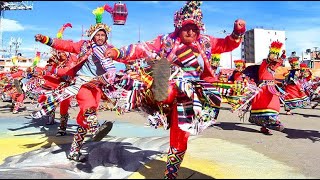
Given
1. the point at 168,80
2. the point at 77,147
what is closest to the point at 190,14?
the point at 168,80

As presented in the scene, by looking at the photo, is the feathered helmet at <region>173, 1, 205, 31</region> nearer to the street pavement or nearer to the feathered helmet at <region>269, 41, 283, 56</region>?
the street pavement

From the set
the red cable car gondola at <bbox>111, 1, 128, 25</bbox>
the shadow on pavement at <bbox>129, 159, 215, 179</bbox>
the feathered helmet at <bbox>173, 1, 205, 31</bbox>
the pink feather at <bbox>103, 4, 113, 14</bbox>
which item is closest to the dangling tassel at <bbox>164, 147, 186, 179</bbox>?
the shadow on pavement at <bbox>129, 159, 215, 179</bbox>

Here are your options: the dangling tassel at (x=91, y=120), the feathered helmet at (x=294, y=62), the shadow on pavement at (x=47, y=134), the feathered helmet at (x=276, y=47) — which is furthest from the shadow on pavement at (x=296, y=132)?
the dangling tassel at (x=91, y=120)

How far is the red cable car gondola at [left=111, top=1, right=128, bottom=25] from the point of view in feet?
20.9

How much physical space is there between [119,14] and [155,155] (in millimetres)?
2748

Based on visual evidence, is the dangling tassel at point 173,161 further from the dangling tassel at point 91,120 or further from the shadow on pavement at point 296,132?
the shadow on pavement at point 296,132

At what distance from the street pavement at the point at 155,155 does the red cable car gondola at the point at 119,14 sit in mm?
2177

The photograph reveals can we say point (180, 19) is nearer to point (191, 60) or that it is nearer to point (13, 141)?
point (191, 60)

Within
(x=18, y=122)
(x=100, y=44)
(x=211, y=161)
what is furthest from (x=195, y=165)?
(x=18, y=122)

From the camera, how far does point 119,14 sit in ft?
22.4

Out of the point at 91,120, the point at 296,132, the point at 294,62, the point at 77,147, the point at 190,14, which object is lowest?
the point at 296,132

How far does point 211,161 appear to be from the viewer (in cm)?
519

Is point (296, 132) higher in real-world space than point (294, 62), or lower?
lower

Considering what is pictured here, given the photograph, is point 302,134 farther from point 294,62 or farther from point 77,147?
point 77,147
